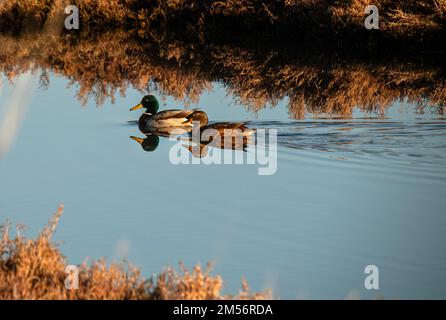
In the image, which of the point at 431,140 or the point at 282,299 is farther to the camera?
the point at 431,140

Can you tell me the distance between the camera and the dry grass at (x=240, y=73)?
16.0 metres

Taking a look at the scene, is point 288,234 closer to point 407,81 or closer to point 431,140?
point 431,140

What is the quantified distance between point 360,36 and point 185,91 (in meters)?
5.07

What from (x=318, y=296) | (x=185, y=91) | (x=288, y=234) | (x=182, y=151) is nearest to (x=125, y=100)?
(x=185, y=91)

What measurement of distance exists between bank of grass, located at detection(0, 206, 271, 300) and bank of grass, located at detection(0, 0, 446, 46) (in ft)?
45.2

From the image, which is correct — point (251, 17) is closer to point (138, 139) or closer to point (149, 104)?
point (149, 104)

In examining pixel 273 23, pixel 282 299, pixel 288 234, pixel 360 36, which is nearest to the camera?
pixel 282 299

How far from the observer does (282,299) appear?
6.93 metres

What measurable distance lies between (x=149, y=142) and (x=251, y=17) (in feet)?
33.2

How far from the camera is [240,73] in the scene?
18.3 meters

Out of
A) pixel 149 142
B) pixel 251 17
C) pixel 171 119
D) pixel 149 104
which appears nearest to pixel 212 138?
pixel 149 142

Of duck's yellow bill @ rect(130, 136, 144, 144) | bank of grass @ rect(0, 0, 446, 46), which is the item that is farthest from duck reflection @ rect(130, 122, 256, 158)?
bank of grass @ rect(0, 0, 446, 46)
